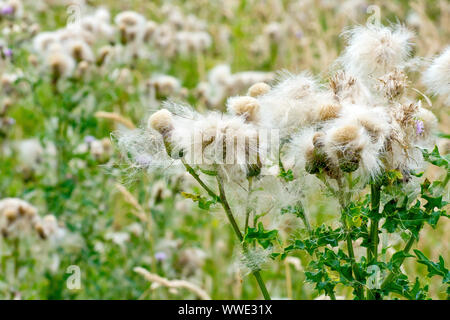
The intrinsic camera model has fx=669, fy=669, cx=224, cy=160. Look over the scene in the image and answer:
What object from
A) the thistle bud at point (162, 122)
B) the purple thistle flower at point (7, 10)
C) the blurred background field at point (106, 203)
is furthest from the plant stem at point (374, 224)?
the purple thistle flower at point (7, 10)

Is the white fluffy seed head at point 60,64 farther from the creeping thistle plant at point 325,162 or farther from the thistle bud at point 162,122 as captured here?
the thistle bud at point 162,122

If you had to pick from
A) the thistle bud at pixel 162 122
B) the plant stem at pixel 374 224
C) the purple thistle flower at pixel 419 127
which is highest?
the thistle bud at pixel 162 122

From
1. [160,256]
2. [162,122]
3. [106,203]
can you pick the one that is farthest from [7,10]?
[162,122]

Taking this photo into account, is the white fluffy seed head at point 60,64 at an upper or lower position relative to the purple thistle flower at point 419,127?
upper

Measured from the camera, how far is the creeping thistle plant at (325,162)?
1299 millimetres

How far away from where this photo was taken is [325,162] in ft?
4.32

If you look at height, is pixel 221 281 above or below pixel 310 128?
below

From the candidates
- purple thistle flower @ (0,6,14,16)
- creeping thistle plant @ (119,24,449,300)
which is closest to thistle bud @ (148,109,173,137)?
creeping thistle plant @ (119,24,449,300)

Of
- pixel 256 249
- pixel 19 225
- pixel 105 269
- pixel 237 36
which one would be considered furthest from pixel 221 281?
pixel 237 36

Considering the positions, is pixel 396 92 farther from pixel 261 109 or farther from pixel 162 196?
pixel 162 196

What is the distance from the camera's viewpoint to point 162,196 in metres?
2.72

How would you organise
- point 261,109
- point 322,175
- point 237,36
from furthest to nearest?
1. point 237,36
2. point 261,109
3. point 322,175

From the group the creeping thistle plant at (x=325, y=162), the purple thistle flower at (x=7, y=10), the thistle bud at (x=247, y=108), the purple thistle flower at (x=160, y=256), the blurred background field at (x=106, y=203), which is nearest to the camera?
the creeping thistle plant at (x=325, y=162)

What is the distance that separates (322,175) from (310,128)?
102mm
